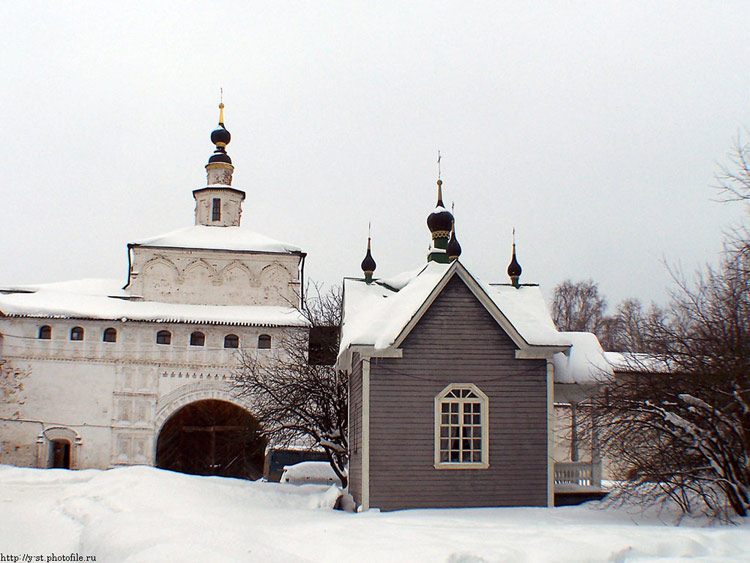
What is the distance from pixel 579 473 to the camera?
15.7m

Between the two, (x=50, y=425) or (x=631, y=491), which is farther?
(x=50, y=425)

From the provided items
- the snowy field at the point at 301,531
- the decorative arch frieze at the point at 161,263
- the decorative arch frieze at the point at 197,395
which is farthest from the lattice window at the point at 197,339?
the snowy field at the point at 301,531

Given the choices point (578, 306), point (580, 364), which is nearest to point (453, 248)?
point (580, 364)

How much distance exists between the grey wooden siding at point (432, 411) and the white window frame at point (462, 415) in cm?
9

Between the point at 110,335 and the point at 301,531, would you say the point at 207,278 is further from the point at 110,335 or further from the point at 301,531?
the point at 301,531

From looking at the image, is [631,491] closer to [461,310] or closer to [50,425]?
[461,310]

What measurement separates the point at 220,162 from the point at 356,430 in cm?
2418

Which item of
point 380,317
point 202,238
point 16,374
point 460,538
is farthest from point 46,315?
point 460,538

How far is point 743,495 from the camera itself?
11.0 metres

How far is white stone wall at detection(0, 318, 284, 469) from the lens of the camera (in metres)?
29.3

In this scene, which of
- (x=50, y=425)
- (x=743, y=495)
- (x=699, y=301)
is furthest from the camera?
(x=50, y=425)

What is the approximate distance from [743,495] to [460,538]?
496cm

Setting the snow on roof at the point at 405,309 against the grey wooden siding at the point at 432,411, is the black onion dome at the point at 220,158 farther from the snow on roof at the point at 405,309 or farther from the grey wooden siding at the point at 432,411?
the grey wooden siding at the point at 432,411

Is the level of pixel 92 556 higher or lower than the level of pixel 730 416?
lower
